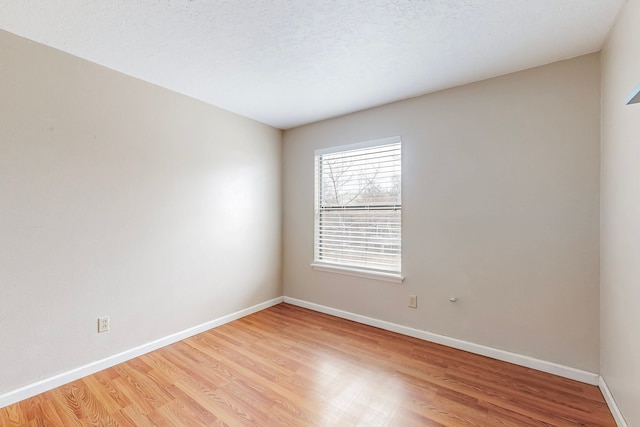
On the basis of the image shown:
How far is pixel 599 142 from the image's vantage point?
6.61 ft

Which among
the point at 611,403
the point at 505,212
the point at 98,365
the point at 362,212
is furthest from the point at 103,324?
the point at 611,403

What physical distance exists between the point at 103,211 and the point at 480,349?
331cm

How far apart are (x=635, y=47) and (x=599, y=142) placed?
0.76m

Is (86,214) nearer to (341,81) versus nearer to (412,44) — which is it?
(341,81)

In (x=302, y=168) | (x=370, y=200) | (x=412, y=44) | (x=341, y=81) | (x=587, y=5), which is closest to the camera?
(x=587, y=5)

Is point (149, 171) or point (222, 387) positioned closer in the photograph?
point (222, 387)

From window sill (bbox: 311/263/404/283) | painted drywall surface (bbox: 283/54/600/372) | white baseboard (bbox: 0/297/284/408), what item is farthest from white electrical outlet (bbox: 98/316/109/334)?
painted drywall surface (bbox: 283/54/600/372)

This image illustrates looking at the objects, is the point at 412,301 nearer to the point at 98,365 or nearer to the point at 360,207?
the point at 360,207

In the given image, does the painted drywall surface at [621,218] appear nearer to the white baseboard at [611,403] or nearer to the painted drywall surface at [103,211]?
the white baseboard at [611,403]

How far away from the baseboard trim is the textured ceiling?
2296 millimetres

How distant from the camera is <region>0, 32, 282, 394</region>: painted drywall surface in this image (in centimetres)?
187

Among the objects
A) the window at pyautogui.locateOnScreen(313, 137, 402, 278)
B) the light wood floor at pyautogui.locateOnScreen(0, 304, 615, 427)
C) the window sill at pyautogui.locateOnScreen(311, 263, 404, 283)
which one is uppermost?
the window at pyautogui.locateOnScreen(313, 137, 402, 278)

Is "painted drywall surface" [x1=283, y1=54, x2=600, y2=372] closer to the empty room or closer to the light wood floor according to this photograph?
the empty room

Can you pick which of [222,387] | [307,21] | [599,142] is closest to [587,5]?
[599,142]
